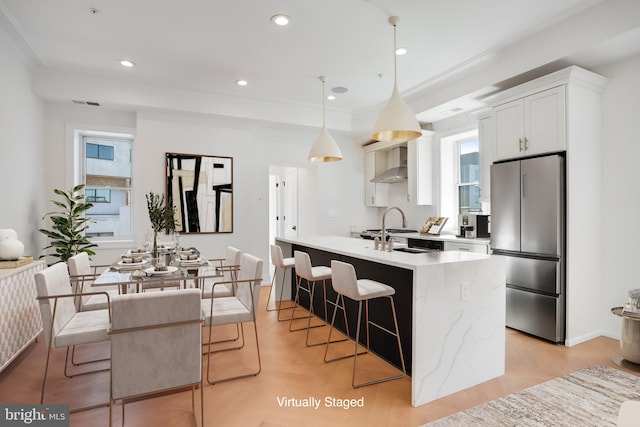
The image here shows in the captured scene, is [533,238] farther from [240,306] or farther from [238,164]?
[238,164]

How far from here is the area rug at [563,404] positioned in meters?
2.06

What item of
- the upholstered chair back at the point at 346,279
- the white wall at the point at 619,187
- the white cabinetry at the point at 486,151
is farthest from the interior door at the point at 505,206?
the upholstered chair back at the point at 346,279

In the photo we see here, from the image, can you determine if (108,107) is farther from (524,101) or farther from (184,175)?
(524,101)

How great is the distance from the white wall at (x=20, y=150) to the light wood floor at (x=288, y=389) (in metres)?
1.42

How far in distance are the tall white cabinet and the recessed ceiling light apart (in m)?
2.48

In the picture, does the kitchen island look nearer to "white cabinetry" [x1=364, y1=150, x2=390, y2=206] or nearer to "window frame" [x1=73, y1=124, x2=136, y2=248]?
"white cabinetry" [x1=364, y1=150, x2=390, y2=206]

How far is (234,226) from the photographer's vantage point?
215 inches

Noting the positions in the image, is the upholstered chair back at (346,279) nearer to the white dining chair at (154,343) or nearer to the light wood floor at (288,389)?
the light wood floor at (288,389)

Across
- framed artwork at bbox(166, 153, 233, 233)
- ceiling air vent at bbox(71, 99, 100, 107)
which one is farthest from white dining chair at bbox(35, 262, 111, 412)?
ceiling air vent at bbox(71, 99, 100, 107)

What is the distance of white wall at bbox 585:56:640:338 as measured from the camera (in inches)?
129

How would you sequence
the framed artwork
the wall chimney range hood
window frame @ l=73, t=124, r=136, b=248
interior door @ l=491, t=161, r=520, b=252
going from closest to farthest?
interior door @ l=491, t=161, r=520, b=252 → window frame @ l=73, t=124, r=136, b=248 → the framed artwork → the wall chimney range hood

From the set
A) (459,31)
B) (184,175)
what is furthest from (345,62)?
(184,175)

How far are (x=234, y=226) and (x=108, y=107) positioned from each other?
2.40 metres

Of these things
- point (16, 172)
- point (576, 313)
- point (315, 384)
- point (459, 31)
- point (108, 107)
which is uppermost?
point (459, 31)
